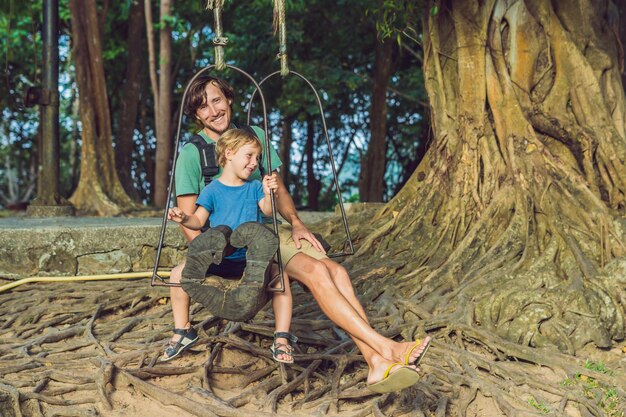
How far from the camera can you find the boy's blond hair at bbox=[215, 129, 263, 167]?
400 cm

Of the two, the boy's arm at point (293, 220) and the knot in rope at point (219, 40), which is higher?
the knot in rope at point (219, 40)

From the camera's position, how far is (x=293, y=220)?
4406 mm

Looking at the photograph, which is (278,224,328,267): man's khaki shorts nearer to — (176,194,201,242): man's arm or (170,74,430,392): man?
(170,74,430,392): man

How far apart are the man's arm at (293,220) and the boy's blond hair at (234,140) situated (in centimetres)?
24

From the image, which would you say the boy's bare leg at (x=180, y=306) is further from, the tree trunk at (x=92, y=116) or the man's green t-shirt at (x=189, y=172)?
the tree trunk at (x=92, y=116)

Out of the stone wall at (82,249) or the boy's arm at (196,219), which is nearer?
the boy's arm at (196,219)

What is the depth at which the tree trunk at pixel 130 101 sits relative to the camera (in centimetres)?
1238

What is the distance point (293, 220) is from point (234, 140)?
0.62 meters

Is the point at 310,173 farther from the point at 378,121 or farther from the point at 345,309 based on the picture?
the point at 345,309

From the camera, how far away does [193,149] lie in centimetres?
438

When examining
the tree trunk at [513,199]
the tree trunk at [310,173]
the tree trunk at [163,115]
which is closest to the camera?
the tree trunk at [513,199]

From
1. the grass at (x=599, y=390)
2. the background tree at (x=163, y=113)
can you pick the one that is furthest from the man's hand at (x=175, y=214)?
the background tree at (x=163, y=113)

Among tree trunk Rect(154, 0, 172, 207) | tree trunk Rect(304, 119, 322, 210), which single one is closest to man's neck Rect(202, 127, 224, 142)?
tree trunk Rect(154, 0, 172, 207)

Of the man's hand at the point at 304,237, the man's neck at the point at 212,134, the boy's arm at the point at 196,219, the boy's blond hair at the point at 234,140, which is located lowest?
the man's hand at the point at 304,237
